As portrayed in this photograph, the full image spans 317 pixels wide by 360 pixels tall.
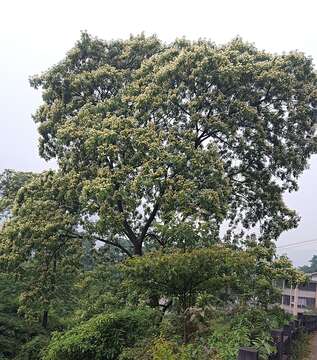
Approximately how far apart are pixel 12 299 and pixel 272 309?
10.4 meters

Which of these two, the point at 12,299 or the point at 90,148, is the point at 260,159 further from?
the point at 12,299

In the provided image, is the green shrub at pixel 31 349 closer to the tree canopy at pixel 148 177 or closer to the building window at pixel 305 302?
the tree canopy at pixel 148 177

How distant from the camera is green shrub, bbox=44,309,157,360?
10.9m

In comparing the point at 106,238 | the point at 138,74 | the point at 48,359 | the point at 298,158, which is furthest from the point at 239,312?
the point at 138,74

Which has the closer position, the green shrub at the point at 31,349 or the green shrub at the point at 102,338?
the green shrub at the point at 102,338

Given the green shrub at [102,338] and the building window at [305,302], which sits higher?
the building window at [305,302]

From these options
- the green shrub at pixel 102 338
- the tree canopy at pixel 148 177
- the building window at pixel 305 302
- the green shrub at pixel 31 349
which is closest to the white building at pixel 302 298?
the building window at pixel 305 302

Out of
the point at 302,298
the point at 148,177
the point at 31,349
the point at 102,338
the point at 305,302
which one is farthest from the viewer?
the point at 302,298

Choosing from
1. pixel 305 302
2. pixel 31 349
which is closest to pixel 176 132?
pixel 31 349

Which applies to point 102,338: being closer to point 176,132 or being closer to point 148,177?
point 148,177

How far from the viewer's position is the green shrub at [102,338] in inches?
428

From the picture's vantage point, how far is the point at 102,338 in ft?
36.2

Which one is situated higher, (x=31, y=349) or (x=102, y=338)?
(x=102, y=338)

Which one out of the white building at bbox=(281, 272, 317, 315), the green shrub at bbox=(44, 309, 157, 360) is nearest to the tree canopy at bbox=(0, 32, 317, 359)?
the green shrub at bbox=(44, 309, 157, 360)
